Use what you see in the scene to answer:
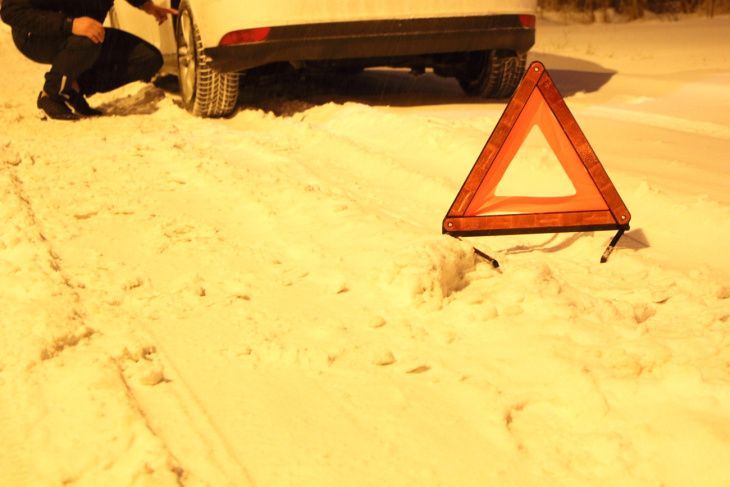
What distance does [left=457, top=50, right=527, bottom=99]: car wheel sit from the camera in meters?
6.58

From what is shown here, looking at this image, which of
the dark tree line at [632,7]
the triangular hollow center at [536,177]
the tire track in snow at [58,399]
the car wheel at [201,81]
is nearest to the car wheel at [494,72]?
the car wheel at [201,81]

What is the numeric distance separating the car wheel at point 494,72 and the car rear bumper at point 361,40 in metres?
0.59

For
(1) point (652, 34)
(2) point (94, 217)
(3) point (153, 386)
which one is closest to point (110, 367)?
(3) point (153, 386)

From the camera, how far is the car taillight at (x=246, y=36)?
5473 millimetres

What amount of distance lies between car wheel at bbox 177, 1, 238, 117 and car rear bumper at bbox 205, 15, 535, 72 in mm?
182

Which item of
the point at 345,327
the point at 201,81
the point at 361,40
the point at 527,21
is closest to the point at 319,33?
the point at 361,40

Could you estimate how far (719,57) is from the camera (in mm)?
8508

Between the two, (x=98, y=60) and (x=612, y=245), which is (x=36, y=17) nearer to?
(x=98, y=60)

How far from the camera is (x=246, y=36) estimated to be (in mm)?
5504

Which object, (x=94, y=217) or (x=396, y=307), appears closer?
(x=396, y=307)

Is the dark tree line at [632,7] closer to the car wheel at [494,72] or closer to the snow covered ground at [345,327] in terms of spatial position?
the car wheel at [494,72]

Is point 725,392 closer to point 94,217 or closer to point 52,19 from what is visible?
point 94,217

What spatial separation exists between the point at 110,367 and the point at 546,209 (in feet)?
5.92

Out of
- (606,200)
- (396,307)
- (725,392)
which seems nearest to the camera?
(725,392)
